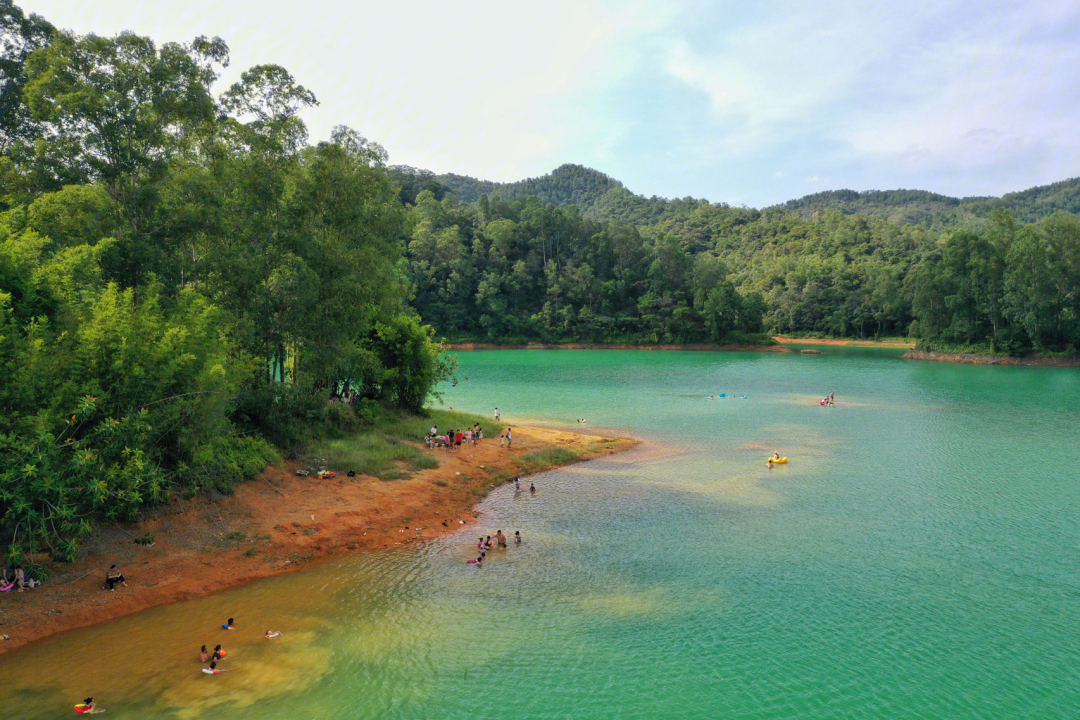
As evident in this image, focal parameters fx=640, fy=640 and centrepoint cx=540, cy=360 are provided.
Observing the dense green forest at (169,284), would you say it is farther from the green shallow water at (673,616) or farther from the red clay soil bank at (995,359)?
the red clay soil bank at (995,359)

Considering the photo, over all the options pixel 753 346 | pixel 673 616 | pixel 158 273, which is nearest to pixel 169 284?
pixel 158 273

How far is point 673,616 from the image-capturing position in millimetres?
18234

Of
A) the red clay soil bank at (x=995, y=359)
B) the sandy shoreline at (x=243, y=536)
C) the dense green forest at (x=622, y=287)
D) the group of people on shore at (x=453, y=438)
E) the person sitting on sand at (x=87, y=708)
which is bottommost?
the person sitting on sand at (x=87, y=708)

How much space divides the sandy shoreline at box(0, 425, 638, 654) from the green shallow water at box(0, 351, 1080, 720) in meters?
0.84

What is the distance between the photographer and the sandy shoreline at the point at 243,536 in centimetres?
1738

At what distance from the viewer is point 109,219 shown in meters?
22.5

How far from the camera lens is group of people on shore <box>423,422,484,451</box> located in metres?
34.8

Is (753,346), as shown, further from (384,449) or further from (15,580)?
(15,580)

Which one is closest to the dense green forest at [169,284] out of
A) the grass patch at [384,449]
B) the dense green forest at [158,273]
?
the dense green forest at [158,273]

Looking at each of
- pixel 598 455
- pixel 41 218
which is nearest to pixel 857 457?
pixel 598 455

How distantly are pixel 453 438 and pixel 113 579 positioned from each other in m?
19.3

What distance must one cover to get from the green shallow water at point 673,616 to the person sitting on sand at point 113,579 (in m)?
1.31

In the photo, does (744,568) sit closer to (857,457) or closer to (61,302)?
(857,457)

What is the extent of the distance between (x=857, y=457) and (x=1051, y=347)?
7566cm
